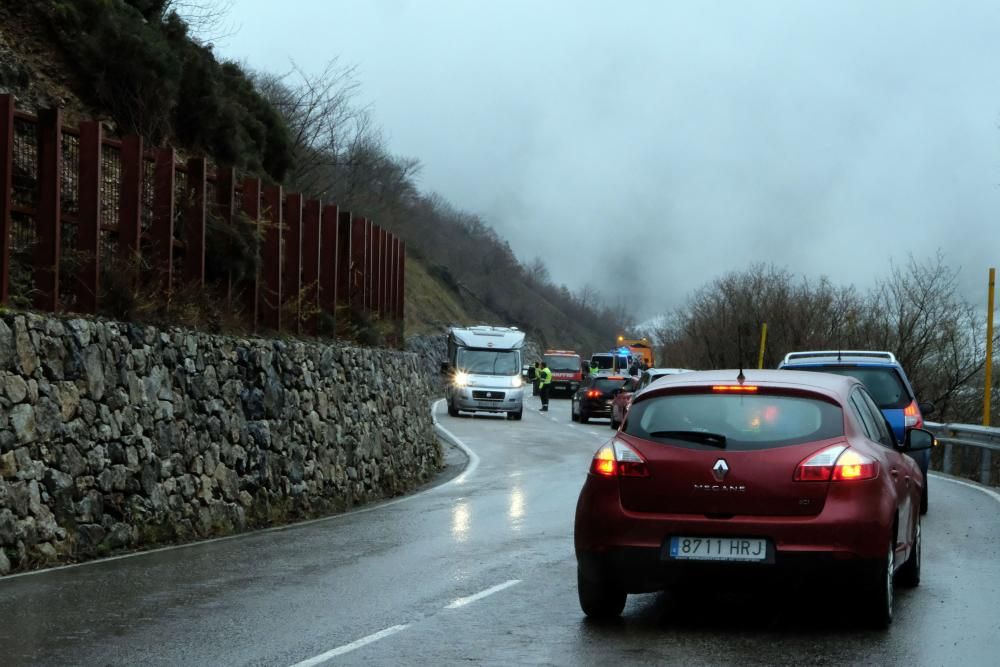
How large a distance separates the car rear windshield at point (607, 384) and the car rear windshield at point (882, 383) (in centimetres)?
2501

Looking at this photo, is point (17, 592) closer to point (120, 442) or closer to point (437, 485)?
point (120, 442)

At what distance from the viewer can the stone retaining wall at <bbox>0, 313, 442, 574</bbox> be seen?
10.9 metres

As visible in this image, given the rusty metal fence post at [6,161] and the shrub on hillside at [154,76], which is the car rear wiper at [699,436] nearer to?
the rusty metal fence post at [6,161]

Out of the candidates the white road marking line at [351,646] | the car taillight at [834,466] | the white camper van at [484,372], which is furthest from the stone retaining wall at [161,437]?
the white camper van at [484,372]

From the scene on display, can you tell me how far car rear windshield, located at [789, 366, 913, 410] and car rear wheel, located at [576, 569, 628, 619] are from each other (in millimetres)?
8244

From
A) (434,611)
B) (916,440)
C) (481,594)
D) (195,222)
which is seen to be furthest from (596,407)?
(434,611)

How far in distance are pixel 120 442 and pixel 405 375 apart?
38.1 ft

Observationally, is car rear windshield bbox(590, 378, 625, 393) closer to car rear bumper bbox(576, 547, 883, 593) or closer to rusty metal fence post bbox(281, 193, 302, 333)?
rusty metal fence post bbox(281, 193, 302, 333)

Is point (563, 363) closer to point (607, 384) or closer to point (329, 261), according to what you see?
point (607, 384)

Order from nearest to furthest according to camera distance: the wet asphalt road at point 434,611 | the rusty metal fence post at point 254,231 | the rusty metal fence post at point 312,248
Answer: the wet asphalt road at point 434,611 < the rusty metal fence post at point 254,231 < the rusty metal fence post at point 312,248

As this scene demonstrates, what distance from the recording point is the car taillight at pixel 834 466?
7.58 metres

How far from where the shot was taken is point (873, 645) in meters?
7.44

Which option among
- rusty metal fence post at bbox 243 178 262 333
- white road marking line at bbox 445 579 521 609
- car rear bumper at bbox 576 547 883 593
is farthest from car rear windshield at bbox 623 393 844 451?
rusty metal fence post at bbox 243 178 262 333

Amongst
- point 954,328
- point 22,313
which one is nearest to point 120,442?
point 22,313
